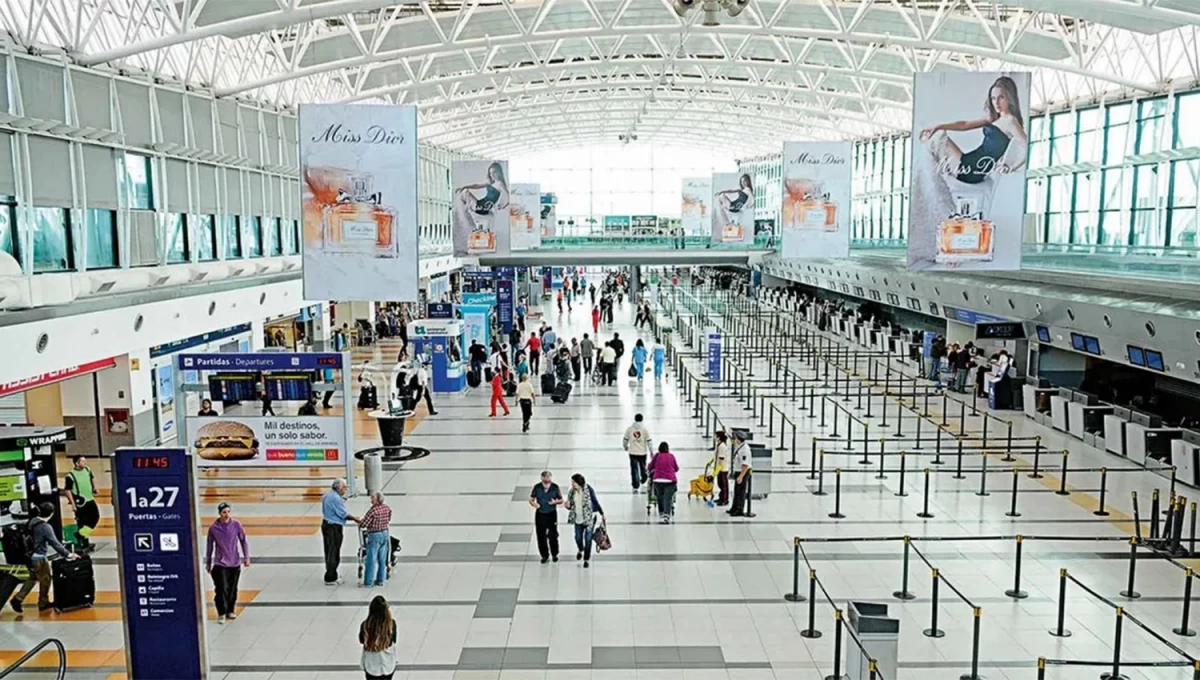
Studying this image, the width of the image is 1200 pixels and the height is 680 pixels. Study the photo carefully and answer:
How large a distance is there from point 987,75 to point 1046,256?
405 inches

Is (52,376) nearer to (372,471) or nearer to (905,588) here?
(372,471)

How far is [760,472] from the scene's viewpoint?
47.1 ft

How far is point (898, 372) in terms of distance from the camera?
2928 cm

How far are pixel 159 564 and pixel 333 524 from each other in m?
3.14

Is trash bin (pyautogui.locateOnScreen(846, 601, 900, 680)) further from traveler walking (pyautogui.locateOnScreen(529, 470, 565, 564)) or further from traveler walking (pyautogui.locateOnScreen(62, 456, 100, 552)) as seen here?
traveler walking (pyautogui.locateOnScreen(62, 456, 100, 552))

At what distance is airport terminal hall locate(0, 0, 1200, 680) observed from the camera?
937cm

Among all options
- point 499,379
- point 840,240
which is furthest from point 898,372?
point 499,379

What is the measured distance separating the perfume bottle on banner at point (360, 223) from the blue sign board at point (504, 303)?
898 inches

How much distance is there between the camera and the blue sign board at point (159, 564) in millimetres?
7598

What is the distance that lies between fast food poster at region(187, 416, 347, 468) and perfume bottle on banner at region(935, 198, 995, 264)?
945 cm

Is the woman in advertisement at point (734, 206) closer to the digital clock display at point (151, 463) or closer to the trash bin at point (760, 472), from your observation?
the trash bin at point (760, 472)

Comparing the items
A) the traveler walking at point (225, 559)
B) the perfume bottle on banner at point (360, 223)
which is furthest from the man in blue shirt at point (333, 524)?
the perfume bottle on banner at point (360, 223)

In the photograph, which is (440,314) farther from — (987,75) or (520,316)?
(987,75)

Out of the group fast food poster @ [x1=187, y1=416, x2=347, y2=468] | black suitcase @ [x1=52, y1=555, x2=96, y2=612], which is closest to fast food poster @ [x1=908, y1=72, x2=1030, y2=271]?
fast food poster @ [x1=187, y1=416, x2=347, y2=468]
